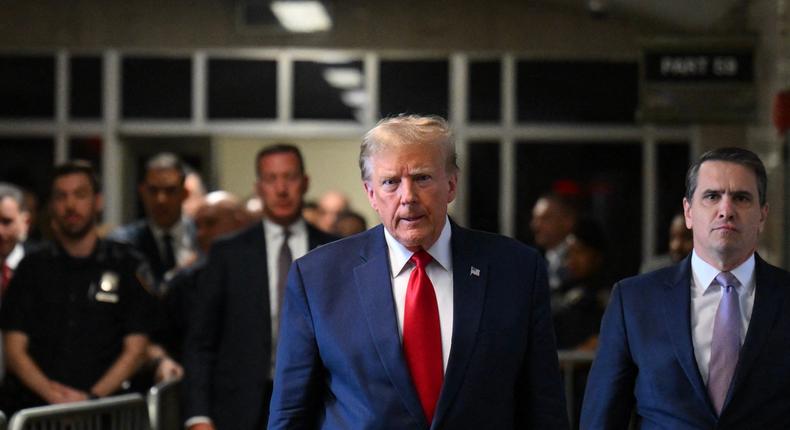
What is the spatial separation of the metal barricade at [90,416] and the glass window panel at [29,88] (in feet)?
32.6

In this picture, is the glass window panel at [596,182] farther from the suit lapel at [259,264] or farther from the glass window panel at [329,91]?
the suit lapel at [259,264]

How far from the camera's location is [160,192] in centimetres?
897

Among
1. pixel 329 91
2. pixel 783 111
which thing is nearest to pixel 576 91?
pixel 329 91

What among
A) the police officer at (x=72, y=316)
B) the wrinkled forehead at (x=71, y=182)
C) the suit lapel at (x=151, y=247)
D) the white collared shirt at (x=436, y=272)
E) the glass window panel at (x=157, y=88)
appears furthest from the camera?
the glass window panel at (x=157, y=88)

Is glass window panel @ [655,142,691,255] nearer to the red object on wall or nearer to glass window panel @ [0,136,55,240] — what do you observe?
the red object on wall

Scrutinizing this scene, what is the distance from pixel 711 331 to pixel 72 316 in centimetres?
347

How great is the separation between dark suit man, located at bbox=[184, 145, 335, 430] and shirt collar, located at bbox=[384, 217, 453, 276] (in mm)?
2371

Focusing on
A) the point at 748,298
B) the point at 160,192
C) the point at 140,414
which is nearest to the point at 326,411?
the point at 748,298

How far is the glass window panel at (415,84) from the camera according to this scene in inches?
614

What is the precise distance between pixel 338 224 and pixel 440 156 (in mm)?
6723

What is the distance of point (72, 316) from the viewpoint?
6832 millimetres

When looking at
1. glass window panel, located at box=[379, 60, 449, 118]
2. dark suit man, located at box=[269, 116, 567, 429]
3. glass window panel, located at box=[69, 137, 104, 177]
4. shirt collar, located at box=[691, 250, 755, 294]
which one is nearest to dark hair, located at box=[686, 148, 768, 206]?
shirt collar, located at box=[691, 250, 755, 294]

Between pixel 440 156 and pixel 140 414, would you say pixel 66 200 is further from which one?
pixel 440 156

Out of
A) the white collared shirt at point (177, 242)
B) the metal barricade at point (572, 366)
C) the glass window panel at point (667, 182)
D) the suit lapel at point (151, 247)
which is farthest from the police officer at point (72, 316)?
the glass window panel at point (667, 182)
